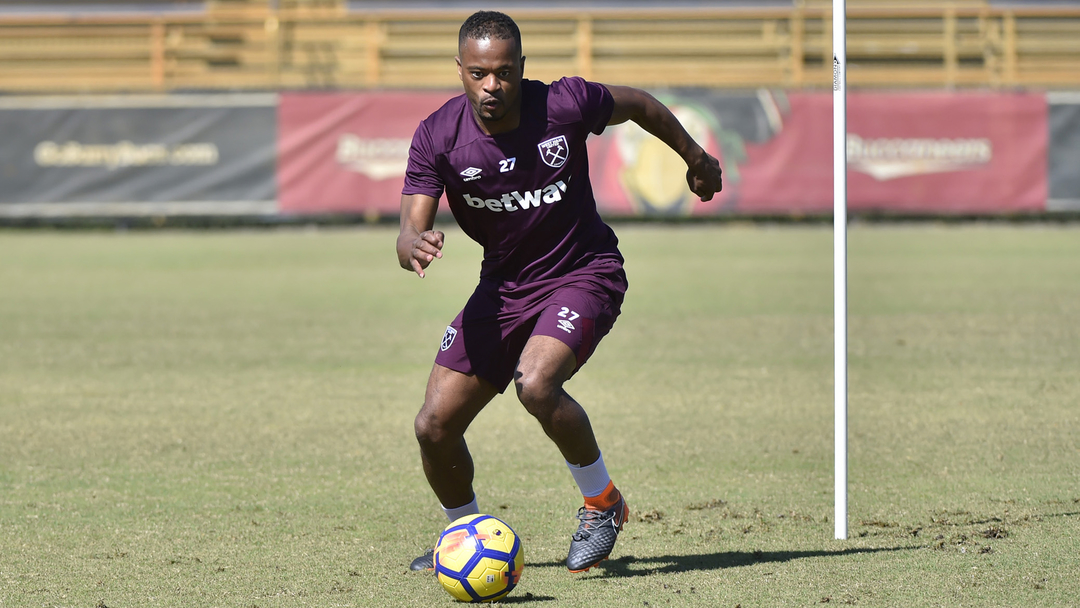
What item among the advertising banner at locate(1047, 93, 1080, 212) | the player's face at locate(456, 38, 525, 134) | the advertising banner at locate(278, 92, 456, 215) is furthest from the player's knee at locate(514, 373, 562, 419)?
the advertising banner at locate(1047, 93, 1080, 212)

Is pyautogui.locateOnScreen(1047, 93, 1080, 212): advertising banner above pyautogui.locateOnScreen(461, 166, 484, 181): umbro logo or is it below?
below

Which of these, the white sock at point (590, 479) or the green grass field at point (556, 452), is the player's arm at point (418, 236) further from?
the green grass field at point (556, 452)

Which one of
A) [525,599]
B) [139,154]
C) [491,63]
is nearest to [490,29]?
[491,63]

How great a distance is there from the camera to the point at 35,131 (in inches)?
907

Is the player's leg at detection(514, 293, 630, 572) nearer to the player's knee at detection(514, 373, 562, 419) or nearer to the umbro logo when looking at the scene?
the player's knee at detection(514, 373, 562, 419)

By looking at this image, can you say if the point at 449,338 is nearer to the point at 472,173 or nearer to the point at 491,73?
the point at 472,173

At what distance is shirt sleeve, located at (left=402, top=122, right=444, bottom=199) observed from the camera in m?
5.00

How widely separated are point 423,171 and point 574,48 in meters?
22.1

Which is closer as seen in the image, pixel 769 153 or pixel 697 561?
pixel 697 561

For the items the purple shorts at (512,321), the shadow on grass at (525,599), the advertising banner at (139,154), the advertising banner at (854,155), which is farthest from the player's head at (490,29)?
the advertising banner at (139,154)

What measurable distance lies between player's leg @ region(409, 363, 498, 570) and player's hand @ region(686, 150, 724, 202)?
50.8 inches

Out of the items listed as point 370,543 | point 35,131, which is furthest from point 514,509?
point 35,131

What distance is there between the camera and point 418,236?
4.74 metres

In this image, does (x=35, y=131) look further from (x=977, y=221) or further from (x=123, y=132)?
(x=977, y=221)
